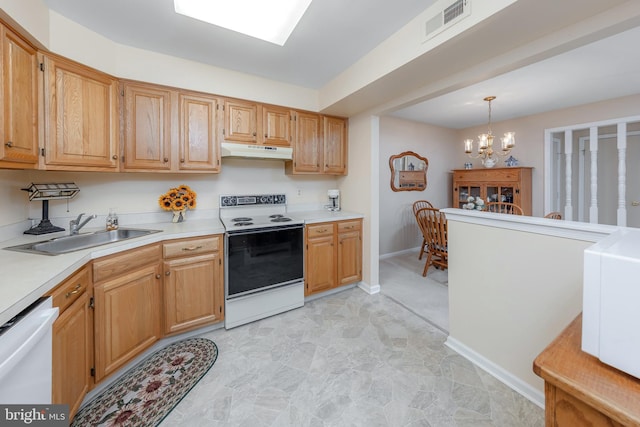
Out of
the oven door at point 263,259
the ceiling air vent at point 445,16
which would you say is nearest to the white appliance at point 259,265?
the oven door at point 263,259

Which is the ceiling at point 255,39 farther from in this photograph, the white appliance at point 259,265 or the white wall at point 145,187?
the white appliance at point 259,265

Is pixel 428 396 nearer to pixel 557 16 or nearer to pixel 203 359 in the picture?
pixel 203 359

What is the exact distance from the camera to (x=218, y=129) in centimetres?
A: 242

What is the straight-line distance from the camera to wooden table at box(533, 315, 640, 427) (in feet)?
1.83

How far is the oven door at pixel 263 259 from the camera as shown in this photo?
7.29 feet

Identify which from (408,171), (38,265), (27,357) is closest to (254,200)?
(38,265)

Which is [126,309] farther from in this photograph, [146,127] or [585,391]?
[585,391]

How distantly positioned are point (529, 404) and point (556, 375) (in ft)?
4.10

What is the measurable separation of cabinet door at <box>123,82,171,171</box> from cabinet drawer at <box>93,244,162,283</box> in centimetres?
79

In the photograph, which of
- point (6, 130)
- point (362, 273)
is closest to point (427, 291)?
point (362, 273)

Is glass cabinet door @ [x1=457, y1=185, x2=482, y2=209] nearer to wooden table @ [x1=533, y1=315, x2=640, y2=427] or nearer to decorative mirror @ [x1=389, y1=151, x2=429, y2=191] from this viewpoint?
decorative mirror @ [x1=389, y1=151, x2=429, y2=191]

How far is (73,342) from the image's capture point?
51.5 inches

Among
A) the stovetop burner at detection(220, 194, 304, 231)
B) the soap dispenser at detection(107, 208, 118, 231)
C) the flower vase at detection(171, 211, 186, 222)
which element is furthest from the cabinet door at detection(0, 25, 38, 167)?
the stovetop burner at detection(220, 194, 304, 231)

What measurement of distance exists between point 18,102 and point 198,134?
110 centimetres
